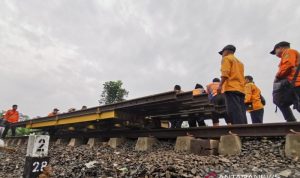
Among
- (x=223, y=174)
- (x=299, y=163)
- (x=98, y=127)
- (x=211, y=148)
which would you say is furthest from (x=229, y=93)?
(x=98, y=127)

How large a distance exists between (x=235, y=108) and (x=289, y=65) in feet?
4.54

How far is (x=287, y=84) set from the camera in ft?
16.5

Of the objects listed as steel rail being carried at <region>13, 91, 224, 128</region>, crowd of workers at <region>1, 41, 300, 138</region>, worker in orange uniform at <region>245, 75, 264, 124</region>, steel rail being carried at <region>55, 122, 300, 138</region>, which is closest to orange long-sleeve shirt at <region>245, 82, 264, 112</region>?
worker in orange uniform at <region>245, 75, 264, 124</region>

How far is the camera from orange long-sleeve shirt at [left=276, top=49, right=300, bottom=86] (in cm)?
501

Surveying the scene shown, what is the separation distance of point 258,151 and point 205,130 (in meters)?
1.29

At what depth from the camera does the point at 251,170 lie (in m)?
3.22

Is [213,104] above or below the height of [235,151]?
above

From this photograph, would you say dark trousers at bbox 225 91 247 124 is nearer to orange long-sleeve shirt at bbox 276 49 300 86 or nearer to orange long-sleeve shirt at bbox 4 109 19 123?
orange long-sleeve shirt at bbox 276 49 300 86

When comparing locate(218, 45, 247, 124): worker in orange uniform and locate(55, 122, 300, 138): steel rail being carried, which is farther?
locate(218, 45, 247, 124): worker in orange uniform

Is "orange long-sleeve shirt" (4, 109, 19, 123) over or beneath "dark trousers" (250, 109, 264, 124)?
over

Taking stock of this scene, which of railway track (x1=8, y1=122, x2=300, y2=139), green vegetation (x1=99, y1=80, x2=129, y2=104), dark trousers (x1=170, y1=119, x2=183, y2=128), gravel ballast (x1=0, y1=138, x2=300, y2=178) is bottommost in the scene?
gravel ballast (x1=0, y1=138, x2=300, y2=178)

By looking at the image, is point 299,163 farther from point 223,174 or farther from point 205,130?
point 205,130

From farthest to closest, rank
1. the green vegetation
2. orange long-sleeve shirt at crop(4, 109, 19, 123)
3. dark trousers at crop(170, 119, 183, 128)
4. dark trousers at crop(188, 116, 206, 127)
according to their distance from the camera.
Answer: the green vegetation, orange long-sleeve shirt at crop(4, 109, 19, 123), dark trousers at crop(170, 119, 183, 128), dark trousers at crop(188, 116, 206, 127)

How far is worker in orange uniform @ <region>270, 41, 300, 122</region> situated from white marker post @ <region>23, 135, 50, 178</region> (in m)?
4.50
